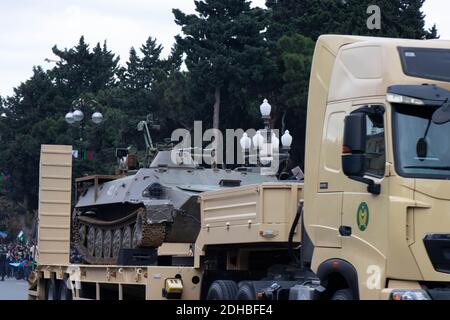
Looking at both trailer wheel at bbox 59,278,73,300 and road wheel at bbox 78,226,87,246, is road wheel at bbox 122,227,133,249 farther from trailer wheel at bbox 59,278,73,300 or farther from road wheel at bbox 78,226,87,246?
road wheel at bbox 78,226,87,246

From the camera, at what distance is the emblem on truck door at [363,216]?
9.59 m

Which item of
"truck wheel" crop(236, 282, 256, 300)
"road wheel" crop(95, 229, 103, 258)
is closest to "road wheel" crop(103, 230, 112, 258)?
"road wheel" crop(95, 229, 103, 258)

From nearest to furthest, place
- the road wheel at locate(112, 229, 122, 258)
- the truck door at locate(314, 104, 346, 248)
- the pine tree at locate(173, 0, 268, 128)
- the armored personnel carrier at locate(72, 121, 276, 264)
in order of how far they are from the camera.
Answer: the truck door at locate(314, 104, 346, 248), the armored personnel carrier at locate(72, 121, 276, 264), the road wheel at locate(112, 229, 122, 258), the pine tree at locate(173, 0, 268, 128)

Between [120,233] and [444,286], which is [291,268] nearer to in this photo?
[444,286]

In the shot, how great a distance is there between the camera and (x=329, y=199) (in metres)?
10.2

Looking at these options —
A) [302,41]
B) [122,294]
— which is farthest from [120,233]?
[302,41]

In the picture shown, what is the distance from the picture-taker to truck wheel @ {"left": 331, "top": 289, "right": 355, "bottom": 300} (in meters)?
9.73

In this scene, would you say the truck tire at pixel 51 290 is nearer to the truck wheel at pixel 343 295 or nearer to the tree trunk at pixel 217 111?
the truck wheel at pixel 343 295

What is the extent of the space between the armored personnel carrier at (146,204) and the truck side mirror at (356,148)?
686 centimetres

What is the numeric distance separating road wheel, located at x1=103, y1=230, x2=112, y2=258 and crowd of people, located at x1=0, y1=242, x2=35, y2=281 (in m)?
18.9

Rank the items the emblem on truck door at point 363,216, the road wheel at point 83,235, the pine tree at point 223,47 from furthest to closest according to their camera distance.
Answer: the pine tree at point 223,47 < the road wheel at point 83,235 < the emblem on truck door at point 363,216

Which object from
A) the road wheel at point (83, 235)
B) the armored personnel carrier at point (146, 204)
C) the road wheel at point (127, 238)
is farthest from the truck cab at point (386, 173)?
the road wheel at point (83, 235)

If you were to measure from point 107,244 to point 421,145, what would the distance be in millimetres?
12720

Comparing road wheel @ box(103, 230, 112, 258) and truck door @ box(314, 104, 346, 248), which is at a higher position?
truck door @ box(314, 104, 346, 248)
